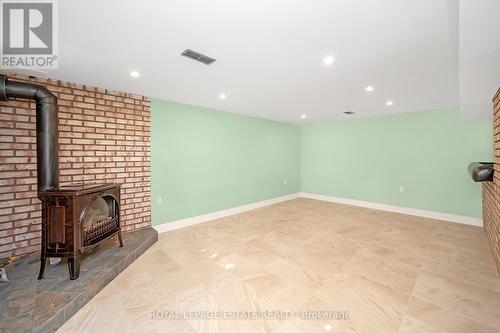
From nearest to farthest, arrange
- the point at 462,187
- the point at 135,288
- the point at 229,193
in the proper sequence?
the point at 135,288 → the point at 462,187 → the point at 229,193

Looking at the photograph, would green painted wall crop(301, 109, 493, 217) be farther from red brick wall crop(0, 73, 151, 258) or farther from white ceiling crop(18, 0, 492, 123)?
red brick wall crop(0, 73, 151, 258)

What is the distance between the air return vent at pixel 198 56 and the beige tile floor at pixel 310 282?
2385 mm

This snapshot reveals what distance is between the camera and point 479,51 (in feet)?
5.73

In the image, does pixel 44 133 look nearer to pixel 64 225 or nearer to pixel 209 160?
pixel 64 225

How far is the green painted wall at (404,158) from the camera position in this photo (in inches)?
153

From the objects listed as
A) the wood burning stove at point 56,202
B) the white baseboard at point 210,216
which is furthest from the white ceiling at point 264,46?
the white baseboard at point 210,216

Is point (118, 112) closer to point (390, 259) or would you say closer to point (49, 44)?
point (49, 44)

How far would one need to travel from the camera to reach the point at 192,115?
393 centimetres

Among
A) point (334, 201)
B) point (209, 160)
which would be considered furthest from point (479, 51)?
point (334, 201)

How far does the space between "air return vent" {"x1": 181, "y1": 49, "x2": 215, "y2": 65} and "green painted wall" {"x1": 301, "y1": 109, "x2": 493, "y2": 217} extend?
463 centimetres

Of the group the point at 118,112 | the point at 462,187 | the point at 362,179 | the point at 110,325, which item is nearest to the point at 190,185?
the point at 118,112

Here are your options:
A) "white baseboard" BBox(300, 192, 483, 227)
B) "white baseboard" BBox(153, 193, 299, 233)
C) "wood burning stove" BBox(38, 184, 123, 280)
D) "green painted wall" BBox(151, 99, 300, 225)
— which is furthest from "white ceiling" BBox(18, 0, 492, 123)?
"white baseboard" BBox(300, 192, 483, 227)

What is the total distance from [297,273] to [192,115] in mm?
3270

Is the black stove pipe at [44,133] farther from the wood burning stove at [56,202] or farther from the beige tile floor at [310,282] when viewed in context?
the beige tile floor at [310,282]
